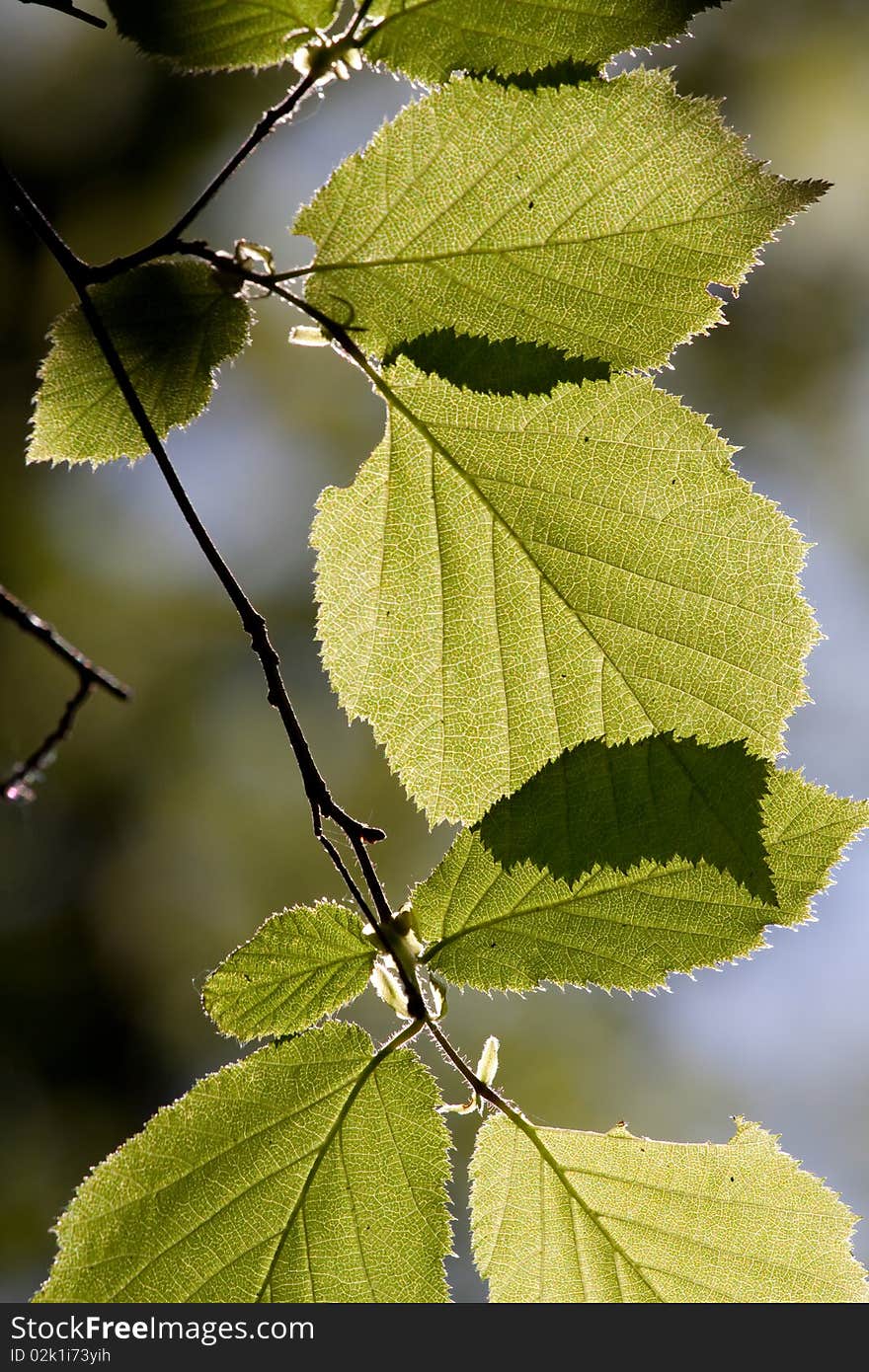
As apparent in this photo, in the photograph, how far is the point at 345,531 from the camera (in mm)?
1352

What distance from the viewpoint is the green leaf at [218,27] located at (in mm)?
1189

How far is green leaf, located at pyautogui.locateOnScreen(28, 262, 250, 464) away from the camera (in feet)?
4.19

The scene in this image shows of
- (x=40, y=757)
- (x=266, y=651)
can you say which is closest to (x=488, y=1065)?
(x=266, y=651)

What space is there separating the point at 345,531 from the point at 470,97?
49 centimetres

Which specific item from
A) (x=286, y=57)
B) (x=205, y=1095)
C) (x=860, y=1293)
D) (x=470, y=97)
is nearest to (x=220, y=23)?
(x=286, y=57)

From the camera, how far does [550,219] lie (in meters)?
1.21

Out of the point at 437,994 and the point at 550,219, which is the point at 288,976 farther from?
→ the point at 550,219

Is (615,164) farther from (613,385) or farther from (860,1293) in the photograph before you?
(860,1293)

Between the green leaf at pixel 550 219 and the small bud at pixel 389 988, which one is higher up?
the green leaf at pixel 550 219

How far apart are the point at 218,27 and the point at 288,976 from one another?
103cm

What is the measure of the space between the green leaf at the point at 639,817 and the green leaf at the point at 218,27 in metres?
0.84

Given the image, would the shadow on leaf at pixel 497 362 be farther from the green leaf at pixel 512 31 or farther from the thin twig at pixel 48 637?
the thin twig at pixel 48 637

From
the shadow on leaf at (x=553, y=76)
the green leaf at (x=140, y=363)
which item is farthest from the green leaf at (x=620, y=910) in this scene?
the shadow on leaf at (x=553, y=76)

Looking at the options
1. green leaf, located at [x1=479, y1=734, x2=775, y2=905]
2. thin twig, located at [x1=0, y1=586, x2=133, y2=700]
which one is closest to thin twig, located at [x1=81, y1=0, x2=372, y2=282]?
thin twig, located at [x1=0, y1=586, x2=133, y2=700]
